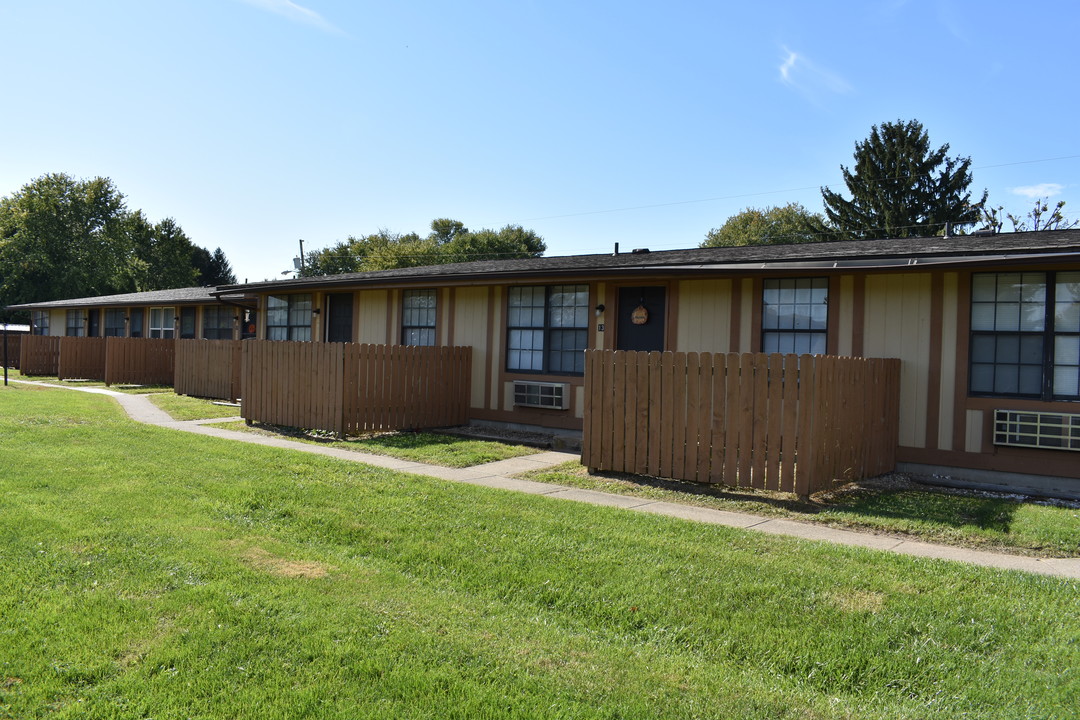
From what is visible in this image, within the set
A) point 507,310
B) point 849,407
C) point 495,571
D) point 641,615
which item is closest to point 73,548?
point 495,571

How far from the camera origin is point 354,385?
11.3 metres

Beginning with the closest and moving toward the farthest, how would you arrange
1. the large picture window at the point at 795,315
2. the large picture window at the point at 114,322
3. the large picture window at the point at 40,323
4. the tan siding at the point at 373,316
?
1. the large picture window at the point at 795,315
2. the tan siding at the point at 373,316
3. the large picture window at the point at 114,322
4. the large picture window at the point at 40,323

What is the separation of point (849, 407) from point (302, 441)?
23.9ft

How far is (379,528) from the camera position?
569 centimetres

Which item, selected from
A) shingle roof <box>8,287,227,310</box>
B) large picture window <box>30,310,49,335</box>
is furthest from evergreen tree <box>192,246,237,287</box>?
shingle roof <box>8,287,227,310</box>

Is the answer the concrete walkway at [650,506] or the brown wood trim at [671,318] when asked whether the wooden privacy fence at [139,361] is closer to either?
the concrete walkway at [650,506]

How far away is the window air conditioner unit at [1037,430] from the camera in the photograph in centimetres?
801

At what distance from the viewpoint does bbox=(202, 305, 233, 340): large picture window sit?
2242 centimetres

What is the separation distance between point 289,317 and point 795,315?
11.5 m

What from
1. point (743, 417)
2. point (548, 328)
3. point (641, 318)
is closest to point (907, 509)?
point (743, 417)

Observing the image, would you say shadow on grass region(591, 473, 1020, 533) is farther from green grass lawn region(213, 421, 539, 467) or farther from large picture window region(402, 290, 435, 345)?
large picture window region(402, 290, 435, 345)

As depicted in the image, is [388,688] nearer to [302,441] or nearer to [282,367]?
[302,441]

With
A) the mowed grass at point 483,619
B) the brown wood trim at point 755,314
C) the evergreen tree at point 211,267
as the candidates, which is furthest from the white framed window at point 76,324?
the evergreen tree at point 211,267

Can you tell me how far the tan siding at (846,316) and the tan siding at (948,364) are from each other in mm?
1040
